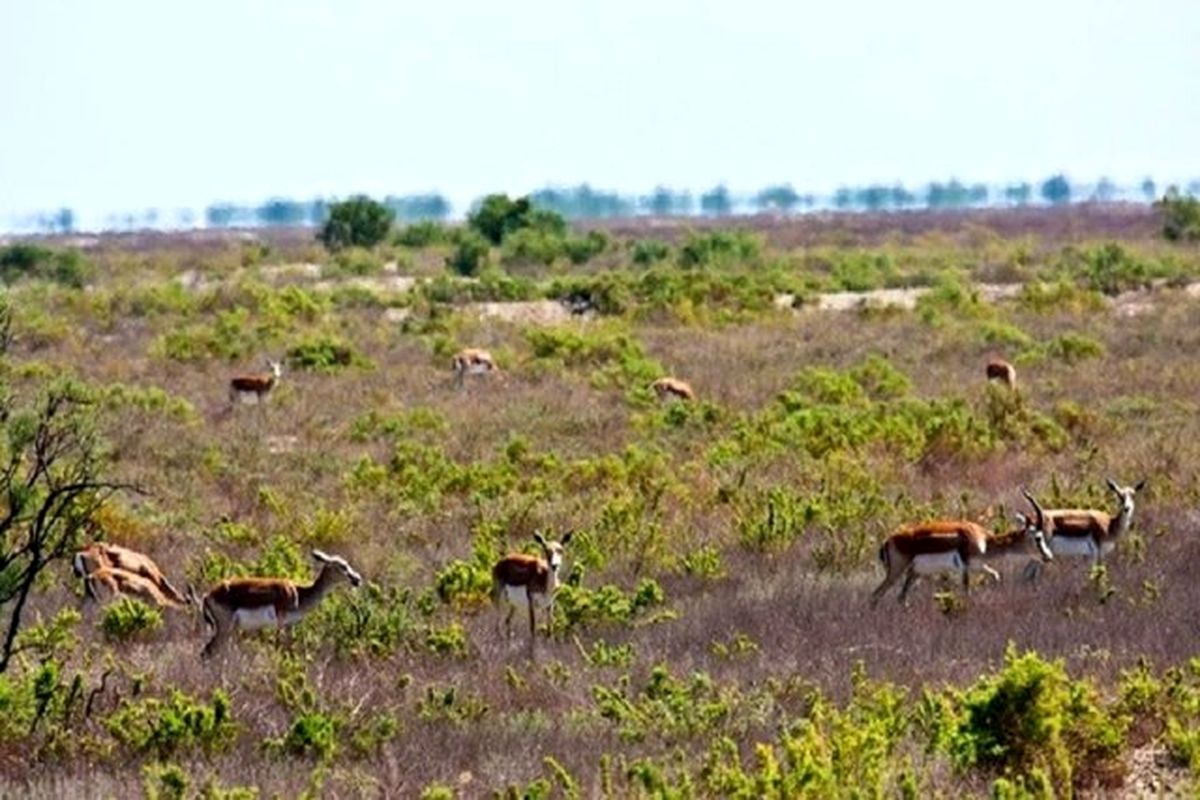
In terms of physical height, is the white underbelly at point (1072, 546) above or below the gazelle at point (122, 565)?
above

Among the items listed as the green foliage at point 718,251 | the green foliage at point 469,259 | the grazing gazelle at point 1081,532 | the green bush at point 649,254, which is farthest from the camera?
the green bush at point 649,254

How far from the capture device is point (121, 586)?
1370 centimetres

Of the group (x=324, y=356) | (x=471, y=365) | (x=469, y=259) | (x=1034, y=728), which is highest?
(x=1034, y=728)

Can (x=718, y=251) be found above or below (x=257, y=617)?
below

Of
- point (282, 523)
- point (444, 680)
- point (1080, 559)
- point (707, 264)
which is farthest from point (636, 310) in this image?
point (444, 680)

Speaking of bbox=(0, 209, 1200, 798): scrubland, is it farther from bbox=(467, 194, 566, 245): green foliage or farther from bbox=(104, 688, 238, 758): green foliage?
bbox=(467, 194, 566, 245): green foliage

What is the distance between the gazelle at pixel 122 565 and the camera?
1427cm

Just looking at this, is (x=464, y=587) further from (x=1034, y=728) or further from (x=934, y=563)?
(x=1034, y=728)

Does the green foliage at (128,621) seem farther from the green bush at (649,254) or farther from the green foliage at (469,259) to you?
the green bush at (649,254)

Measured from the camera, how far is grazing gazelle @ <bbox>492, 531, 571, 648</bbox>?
1302 cm

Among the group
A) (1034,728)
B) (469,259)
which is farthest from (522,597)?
(469,259)

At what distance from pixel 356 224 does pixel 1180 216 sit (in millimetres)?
28892

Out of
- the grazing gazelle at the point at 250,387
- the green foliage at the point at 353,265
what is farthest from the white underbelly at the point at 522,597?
the green foliage at the point at 353,265

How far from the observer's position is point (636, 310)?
1574 inches
